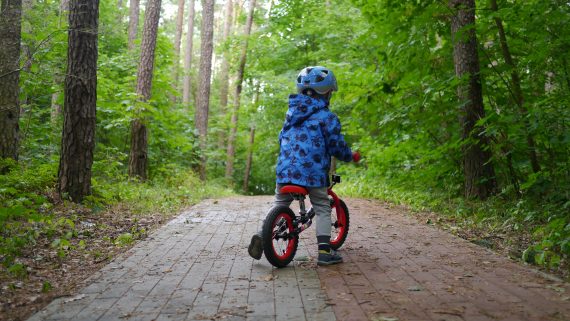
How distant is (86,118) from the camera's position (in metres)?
8.44

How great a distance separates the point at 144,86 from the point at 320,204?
997 centimetres

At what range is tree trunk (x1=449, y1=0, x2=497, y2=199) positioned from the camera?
836 centimetres

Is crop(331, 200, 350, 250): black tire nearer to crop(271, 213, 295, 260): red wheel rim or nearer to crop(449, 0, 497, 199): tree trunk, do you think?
crop(271, 213, 295, 260): red wheel rim

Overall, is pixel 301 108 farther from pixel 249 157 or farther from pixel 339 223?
pixel 249 157

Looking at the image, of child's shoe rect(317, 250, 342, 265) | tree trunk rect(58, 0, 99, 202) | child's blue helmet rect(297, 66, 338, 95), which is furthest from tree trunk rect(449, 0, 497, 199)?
tree trunk rect(58, 0, 99, 202)

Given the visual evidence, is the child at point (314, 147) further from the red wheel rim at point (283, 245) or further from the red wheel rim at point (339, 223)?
the red wheel rim at point (339, 223)

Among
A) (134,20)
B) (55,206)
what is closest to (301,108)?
(55,206)

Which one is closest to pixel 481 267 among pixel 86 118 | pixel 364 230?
pixel 364 230

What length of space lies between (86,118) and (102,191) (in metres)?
1.42

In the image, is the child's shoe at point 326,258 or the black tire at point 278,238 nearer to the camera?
the black tire at point 278,238

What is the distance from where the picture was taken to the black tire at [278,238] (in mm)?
4719

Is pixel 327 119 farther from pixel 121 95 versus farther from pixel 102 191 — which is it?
pixel 121 95

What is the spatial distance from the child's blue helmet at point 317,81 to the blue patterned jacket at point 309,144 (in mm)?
123

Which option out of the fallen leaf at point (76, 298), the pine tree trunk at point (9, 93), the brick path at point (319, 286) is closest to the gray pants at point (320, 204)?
the brick path at point (319, 286)
